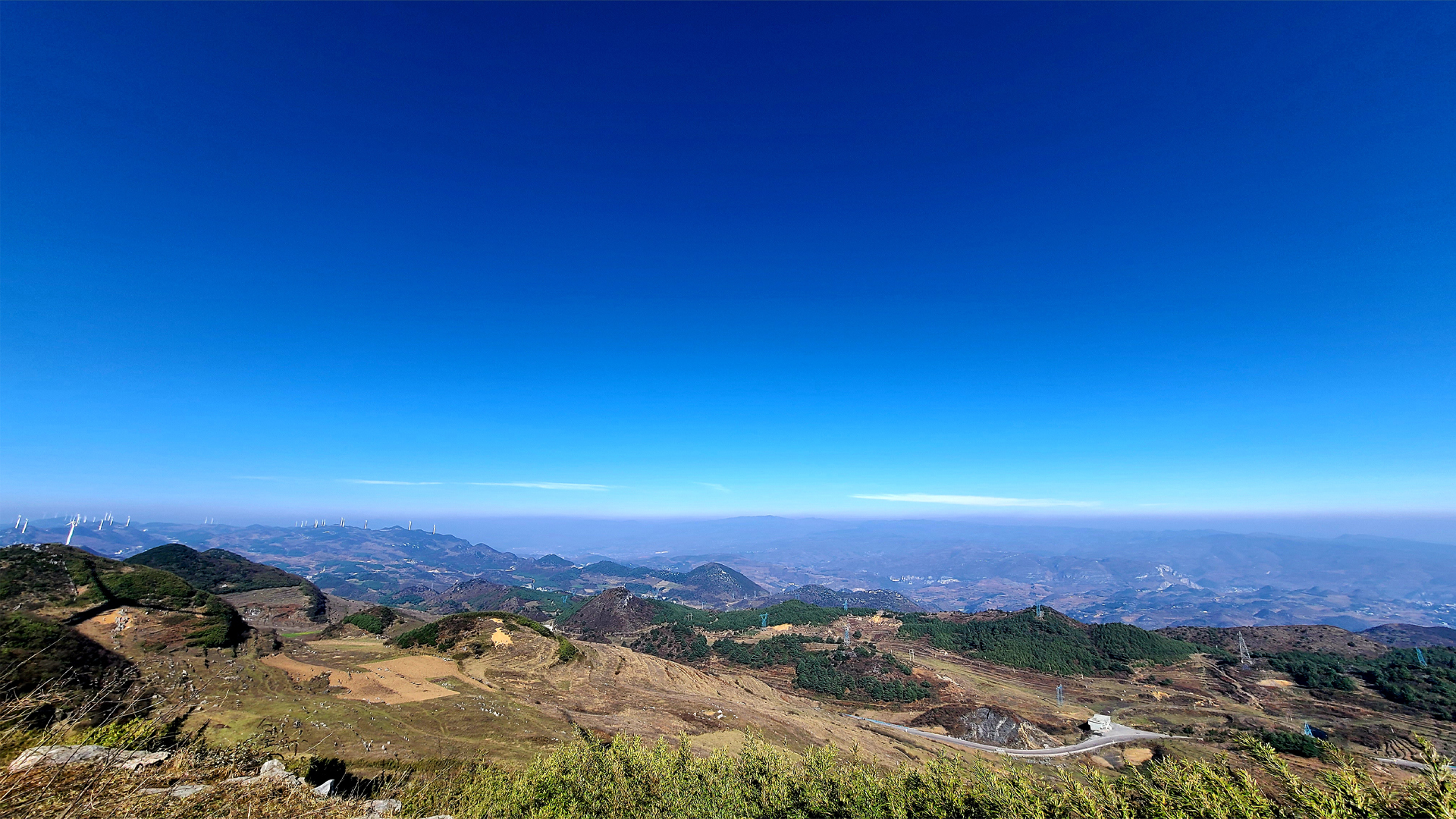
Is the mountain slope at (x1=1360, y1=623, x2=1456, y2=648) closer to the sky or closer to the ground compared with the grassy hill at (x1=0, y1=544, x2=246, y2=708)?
closer to the ground

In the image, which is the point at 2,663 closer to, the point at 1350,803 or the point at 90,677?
the point at 90,677

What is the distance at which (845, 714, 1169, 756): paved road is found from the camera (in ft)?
224

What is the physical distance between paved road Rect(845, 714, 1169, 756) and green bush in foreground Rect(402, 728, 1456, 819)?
3486 centimetres

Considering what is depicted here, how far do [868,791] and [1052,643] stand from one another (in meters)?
124

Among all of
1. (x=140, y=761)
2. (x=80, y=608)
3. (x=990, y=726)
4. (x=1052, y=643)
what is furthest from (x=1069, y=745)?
(x=80, y=608)

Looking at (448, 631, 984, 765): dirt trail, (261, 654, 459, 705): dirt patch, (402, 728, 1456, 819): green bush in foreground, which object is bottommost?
(448, 631, 984, 765): dirt trail

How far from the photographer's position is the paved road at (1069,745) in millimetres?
68312

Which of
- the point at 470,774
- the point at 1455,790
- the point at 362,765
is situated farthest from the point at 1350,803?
the point at 362,765

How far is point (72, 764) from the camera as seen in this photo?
7676 mm

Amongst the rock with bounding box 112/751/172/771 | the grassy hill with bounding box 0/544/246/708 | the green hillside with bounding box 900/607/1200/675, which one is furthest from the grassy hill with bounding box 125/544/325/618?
the green hillside with bounding box 900/607/1200/675

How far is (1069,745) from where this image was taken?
236 ft

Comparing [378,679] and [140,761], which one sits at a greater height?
[140,761]

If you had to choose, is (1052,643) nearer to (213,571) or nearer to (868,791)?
(868,791)

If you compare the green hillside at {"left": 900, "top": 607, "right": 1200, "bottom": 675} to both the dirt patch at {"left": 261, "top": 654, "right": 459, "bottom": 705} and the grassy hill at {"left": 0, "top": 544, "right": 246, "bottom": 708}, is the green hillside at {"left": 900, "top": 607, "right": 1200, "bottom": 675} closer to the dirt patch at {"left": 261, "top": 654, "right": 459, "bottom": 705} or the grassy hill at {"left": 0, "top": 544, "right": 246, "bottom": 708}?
the dirt patch at {"left": 261, "top": 654, "right": 459, "bottom": 705}
